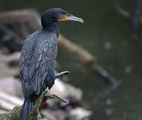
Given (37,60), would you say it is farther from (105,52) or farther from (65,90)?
(105,52)

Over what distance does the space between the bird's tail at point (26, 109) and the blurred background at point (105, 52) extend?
2.60 m

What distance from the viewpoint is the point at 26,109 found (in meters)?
4.47

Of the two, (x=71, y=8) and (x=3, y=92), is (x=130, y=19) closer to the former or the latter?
(x=71, y=8)

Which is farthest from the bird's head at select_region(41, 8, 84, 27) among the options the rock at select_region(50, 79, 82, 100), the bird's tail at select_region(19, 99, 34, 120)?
the rock at select_region(50, 79, 82, 100)

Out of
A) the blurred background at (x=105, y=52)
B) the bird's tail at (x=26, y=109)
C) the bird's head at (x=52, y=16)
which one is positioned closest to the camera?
the bird's tail at (x=26, y=109)

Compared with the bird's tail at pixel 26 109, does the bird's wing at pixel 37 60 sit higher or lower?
higher

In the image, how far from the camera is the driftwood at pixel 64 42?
31.2 ft

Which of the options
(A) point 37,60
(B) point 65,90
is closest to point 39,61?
(A) point 37,60

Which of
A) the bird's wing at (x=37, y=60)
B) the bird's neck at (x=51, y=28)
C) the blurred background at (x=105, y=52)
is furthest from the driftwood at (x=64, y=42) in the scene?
the bird's wing at (x=37, y=60)

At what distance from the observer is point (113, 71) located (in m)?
10.0

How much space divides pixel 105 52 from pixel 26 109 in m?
6.47

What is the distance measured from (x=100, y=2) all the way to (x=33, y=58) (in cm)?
810

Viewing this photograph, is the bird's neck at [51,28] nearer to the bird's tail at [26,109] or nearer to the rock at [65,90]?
the bird's tail at [26,109]

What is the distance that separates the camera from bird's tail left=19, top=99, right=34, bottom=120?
442 centimetres
